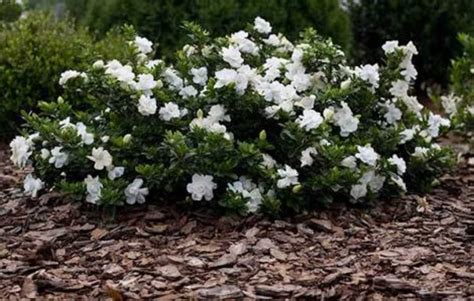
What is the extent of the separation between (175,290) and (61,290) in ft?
1.44

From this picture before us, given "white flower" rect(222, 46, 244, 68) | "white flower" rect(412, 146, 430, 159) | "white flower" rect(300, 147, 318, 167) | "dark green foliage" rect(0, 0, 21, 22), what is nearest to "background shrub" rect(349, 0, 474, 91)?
"dark green foliage" rect(0, 0, 21, 22)

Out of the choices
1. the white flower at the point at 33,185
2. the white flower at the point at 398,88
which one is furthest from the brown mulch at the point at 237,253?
the white flower at the point at 398,88

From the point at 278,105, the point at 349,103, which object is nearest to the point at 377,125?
the point at 349,103

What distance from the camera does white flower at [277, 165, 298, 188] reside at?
14.5 feet

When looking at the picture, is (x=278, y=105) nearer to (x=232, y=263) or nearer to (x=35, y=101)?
(x=232, y=263)

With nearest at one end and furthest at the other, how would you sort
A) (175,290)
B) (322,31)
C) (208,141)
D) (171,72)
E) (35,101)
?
(175,290), (208,141), (171,72), (35,101), (322,31)

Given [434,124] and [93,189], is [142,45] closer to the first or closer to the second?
[93,189]

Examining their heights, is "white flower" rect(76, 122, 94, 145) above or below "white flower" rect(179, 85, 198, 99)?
below

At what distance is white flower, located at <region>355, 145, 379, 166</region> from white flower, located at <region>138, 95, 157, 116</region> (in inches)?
37.4

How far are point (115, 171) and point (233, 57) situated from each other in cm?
78

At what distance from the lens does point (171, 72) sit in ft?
16.0

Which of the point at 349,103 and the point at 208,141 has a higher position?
the point at 349,103

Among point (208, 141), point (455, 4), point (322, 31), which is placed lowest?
point (208, 141)

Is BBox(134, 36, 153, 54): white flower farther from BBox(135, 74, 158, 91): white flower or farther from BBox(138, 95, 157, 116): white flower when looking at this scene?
BBox(138, 95, 157, 116): white flower
